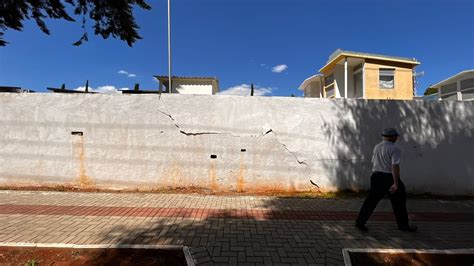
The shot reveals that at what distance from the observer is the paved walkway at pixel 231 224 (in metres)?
4.13

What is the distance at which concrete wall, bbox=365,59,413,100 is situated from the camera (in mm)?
19641

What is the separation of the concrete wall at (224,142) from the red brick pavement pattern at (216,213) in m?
1.44

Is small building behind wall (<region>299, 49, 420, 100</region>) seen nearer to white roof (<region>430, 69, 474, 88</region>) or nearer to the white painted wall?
white roof (<region>430, 69, 474, 88</region>)

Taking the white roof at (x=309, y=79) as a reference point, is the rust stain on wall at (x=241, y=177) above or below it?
below

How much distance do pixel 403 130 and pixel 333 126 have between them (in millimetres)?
1648

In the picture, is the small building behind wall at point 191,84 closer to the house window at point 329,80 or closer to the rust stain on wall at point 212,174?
the house window at point 329,80

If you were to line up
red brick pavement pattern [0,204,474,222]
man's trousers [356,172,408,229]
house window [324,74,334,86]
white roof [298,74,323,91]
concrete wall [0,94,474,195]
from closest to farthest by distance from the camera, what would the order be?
man's trousers [356,172,408,229]
red brick pavement pattern [0,204,474,222]
concrete wall [0,94,474,195]
house window [324,74,334,86]
white roof [298,74,323,91]

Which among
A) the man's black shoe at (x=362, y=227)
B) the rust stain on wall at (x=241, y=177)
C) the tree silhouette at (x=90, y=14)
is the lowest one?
the man's black shoe at (x=362, y=227)

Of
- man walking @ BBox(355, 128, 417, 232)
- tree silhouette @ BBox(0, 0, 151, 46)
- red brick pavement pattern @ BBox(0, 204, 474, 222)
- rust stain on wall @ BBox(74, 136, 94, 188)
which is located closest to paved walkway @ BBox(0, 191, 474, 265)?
red brick pavement pattern @ BBox(0, 204, 474, 222)

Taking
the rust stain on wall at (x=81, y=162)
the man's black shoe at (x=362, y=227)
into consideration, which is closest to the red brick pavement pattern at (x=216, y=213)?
the man's black shoe at (x=362, y=227)

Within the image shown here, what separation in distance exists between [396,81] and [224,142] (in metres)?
16.7

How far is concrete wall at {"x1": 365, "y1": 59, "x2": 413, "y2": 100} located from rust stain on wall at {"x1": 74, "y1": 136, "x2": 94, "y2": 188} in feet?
56.5

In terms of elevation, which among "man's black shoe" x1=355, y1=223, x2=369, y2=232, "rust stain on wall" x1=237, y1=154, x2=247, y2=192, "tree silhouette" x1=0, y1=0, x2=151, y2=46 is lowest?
"man's black shoe" x1=355, y1=223, x2=369, y2=232

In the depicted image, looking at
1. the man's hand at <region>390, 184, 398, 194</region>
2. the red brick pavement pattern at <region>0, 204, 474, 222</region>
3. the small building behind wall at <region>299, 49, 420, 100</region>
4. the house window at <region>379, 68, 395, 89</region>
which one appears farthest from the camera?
the house window at <region>379, 68, 395, 89</region>
